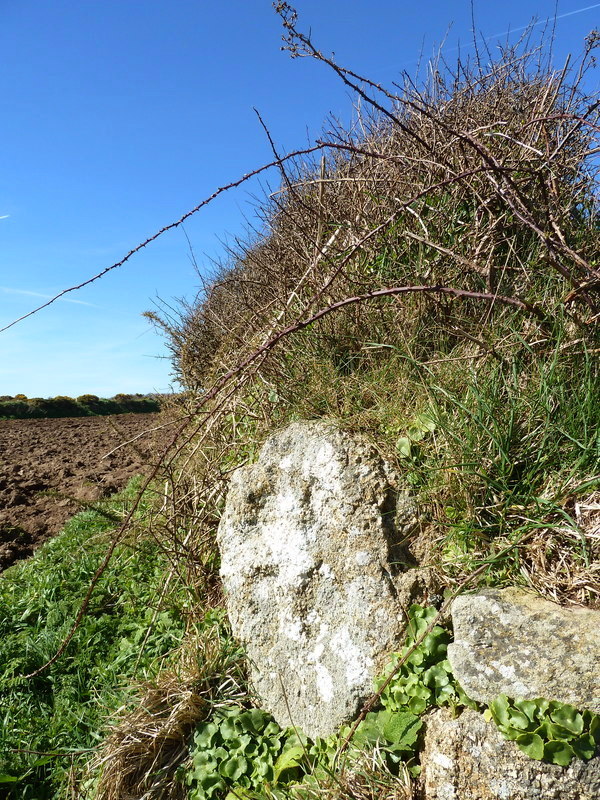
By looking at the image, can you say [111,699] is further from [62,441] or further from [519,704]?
[62,441]

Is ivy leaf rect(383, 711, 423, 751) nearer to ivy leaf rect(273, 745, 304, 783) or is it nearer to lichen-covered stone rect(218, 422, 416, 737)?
lichen-covered stone rect(218, 422, 416, 737)

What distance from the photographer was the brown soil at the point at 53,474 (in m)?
6.22

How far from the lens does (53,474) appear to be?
8.59 meters

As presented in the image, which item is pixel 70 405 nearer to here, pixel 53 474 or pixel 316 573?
pixel 53 474

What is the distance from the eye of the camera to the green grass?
9.70 feet

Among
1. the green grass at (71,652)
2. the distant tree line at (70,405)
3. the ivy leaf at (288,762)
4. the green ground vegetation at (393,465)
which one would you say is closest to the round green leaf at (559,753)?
the green ground vegetation at (393,465)

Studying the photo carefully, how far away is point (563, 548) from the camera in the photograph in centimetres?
217

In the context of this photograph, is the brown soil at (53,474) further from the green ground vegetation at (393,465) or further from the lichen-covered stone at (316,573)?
the lichen-covered stone at (316,573)

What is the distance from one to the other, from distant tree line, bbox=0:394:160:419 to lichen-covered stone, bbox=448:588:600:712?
18.3 m

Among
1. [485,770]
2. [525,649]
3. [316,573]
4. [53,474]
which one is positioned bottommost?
[485,770]

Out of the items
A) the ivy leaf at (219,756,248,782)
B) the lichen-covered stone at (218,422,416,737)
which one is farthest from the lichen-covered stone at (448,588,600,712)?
the ivy leaf at (219,756,248,782)

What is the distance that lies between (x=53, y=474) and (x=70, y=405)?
14740mm

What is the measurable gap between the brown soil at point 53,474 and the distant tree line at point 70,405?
6899 mm

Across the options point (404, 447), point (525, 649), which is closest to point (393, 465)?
point (404, 447)
